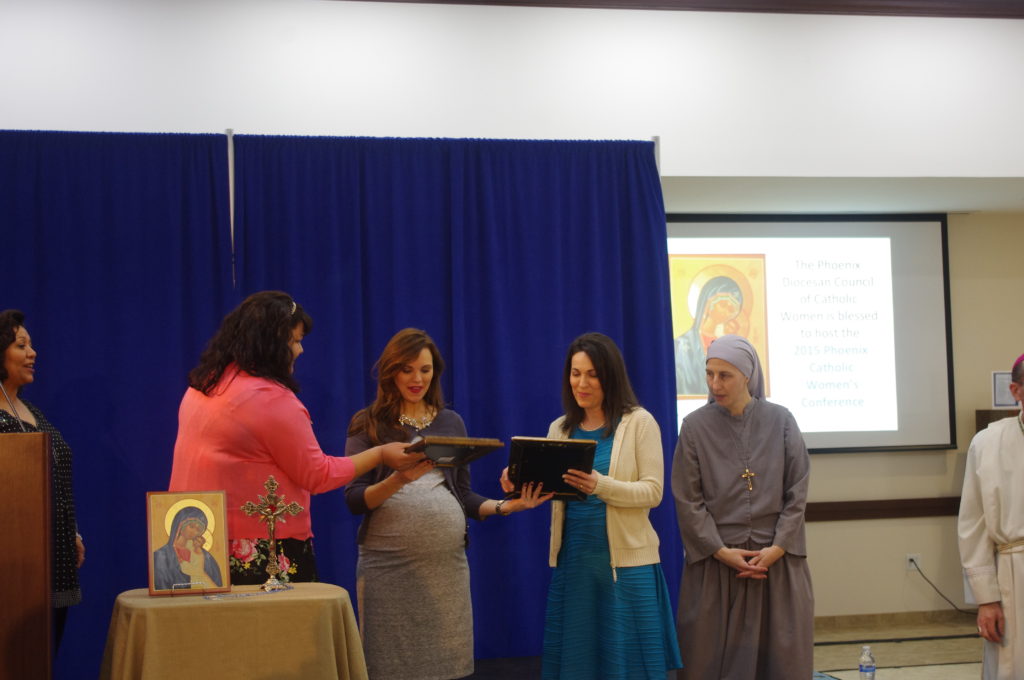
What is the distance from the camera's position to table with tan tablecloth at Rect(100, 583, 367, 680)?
2.25 m

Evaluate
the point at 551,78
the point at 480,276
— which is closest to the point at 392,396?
the point at 480,276

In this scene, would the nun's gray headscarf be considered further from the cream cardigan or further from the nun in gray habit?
the cream cardigan

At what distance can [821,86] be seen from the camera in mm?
5125

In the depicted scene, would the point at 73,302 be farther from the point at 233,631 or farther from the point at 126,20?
the point at 233,631

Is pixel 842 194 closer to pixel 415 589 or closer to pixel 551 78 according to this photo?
pixel 551 78

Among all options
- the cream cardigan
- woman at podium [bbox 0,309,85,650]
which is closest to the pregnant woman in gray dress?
the cream cardigan

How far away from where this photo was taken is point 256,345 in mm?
2760

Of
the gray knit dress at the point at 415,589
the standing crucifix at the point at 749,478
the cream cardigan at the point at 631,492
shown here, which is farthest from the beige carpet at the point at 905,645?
the gray knit dress at the point at 415,589

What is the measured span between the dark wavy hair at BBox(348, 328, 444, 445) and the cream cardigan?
2.08 ft

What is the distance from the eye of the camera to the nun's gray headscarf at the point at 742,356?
11.2 feet

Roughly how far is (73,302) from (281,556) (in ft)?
7.13

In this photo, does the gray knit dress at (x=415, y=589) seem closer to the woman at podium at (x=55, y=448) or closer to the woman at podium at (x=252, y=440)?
the woman at podium at (x=252, y=440)

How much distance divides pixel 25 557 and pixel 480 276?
8.60 ft

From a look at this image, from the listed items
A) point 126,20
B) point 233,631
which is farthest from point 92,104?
point 233,631
